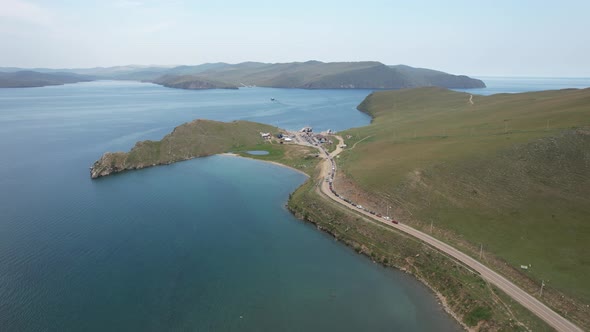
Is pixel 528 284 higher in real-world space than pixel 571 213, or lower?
lower

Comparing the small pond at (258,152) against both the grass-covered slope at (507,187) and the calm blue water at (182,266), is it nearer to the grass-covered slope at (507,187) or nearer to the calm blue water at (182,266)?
the calm blue water at (182,266)

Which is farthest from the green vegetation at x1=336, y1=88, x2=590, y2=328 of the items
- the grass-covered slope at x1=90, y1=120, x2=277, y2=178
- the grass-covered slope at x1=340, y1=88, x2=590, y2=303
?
the grass-covered slope at x1=90, y1=120, x2=277, y2=178

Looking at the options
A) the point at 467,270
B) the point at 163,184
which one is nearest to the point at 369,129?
the point at 163,184

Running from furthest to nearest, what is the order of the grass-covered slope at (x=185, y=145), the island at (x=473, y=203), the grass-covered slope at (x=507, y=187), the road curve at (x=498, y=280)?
1. the grass-covered slope at (x=185, y=145)
2. the grass-covered slope at (x=507, y=187)
3. the island at (x=473, y=203)
4. the road curve at (x=498, y=280)

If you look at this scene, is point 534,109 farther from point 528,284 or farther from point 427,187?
point 528,284

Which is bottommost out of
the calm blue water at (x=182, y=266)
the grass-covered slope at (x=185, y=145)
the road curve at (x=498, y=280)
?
the calm blue water at (x=182, y=266)

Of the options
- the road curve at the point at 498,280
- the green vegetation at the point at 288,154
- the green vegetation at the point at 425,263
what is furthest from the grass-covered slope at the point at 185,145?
the road curve at the point at 498,280

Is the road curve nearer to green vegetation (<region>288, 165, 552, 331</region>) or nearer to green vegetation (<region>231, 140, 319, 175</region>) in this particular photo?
green vegetation (<region>288, 165, 552, 331</region>)
